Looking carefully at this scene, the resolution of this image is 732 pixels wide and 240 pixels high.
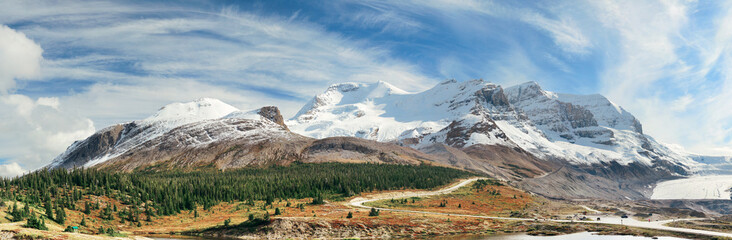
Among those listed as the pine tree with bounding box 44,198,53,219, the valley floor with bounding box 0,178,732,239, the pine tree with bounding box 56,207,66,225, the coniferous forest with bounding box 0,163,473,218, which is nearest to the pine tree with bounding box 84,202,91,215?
the coniferous forest with bounding box 0,163,473,218

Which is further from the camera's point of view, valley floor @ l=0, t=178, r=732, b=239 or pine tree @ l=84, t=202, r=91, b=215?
pine tree @ l=84, t=202, r=91, b=215

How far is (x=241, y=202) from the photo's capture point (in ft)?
492

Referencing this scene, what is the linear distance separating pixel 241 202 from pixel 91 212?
5508 cm

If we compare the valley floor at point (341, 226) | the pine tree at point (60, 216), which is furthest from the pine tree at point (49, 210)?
the valley floor at point (341, 226)

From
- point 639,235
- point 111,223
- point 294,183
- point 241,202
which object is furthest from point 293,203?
point 639,235

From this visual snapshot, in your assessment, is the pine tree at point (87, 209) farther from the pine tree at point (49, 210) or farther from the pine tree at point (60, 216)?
the pine tree at point (60, 216)

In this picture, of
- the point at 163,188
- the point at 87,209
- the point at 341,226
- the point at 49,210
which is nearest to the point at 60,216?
the point at 49,210

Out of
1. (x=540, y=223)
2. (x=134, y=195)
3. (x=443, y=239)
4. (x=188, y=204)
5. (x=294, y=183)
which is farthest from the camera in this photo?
(x=294, y=183)

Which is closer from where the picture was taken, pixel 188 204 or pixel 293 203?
pixel 188 204

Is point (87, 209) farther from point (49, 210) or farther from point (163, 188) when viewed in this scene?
point (163, 188)

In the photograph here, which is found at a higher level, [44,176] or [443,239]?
[44,176]

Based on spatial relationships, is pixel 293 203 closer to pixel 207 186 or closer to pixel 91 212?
pixel 207 186

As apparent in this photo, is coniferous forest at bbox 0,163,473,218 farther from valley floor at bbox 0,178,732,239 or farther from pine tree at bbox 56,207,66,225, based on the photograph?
valley floor at bbox 0,178,732,239

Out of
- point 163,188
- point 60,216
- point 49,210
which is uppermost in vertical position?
point 163,188
